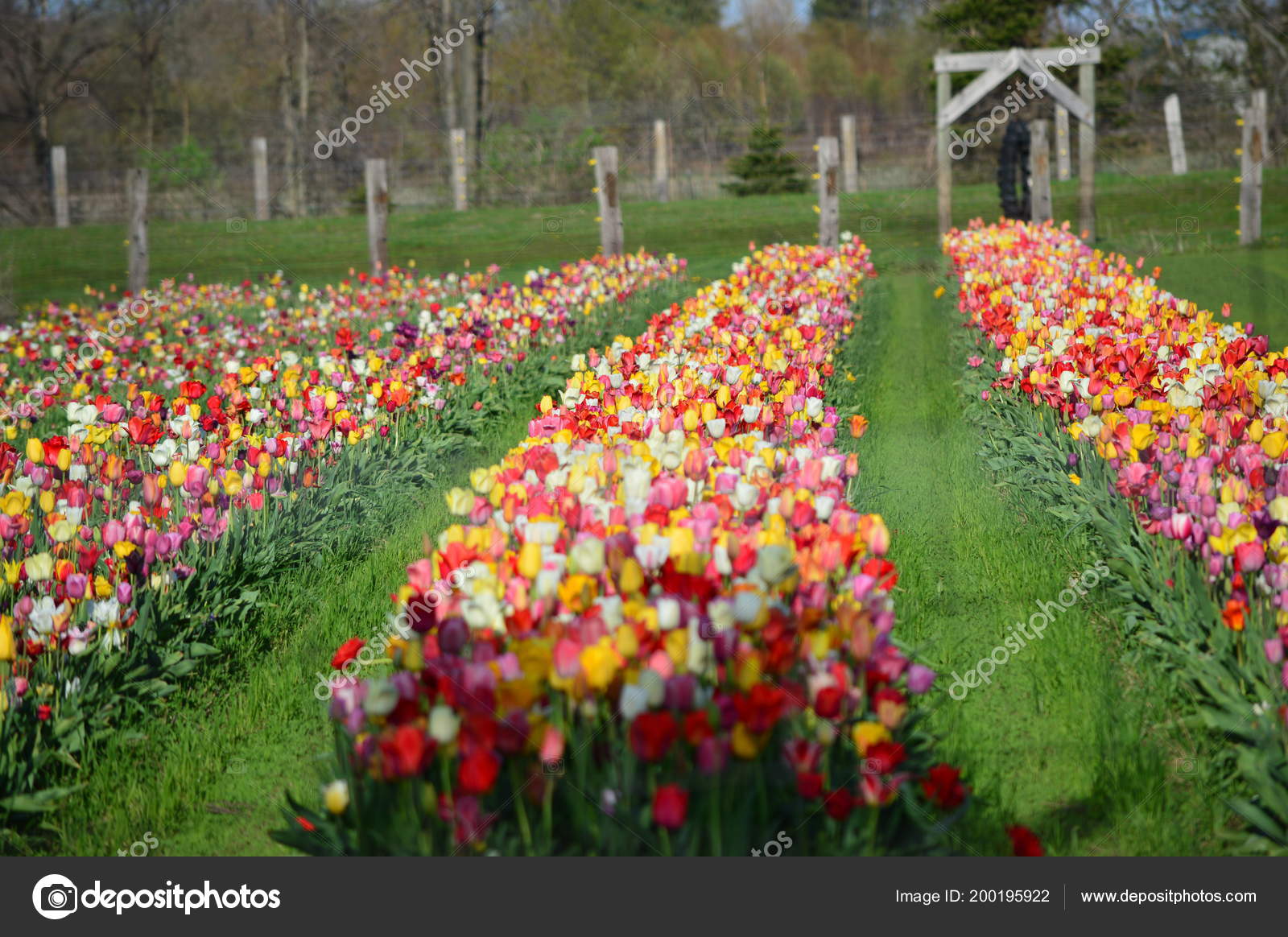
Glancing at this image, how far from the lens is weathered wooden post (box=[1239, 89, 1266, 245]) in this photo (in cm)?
1552

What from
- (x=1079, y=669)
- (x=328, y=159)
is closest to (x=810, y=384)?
(x=1079, y=669)

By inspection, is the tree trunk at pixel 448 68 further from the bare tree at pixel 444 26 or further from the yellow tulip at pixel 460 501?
the yellow tulip at pixel 460 501

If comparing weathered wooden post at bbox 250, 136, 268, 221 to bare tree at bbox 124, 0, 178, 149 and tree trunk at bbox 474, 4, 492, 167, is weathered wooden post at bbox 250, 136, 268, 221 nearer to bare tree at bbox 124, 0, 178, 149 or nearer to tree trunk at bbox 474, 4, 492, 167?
bare tree at bbox 124, 0, 178, 149

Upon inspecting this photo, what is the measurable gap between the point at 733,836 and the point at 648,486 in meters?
1.15

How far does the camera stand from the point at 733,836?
2.28 meters

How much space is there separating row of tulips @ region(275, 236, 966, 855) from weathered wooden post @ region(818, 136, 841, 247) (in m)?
12.3

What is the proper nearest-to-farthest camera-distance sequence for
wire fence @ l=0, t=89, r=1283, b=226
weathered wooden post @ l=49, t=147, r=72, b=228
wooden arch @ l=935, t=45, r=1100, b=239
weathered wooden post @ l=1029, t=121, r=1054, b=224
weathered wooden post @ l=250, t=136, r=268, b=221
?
wooden arch @ l=935, t=45, r=1100, b=239 < weathered wooden post @ l=1029, t=121, r=1054, b=224 < wire fence @ l=0, t=89, r=1283, b=226 < weathered wooden post @ l=49, t=147, r=72, b=228 < weathered wooden post @ l=250, t=136, r=268, b=221

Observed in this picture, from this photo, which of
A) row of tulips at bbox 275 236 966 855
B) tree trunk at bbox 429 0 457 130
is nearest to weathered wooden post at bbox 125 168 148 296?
row of tulips at bbox 275 236 966 855

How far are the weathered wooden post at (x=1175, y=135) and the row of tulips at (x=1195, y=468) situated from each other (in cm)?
2406

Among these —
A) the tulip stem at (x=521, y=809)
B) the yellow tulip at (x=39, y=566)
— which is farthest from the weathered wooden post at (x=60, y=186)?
the tulip stem at (x=521, y=809)

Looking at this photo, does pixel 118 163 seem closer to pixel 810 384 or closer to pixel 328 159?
pixel 328 159

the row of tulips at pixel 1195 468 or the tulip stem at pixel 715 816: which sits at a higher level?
the row of tulips at pixel 1195 468

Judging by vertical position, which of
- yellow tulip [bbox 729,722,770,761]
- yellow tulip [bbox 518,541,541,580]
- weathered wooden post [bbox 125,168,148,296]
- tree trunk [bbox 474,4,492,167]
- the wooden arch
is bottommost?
yellow tulip [bbox 729,722,770,761]

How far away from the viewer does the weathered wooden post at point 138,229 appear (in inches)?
535
